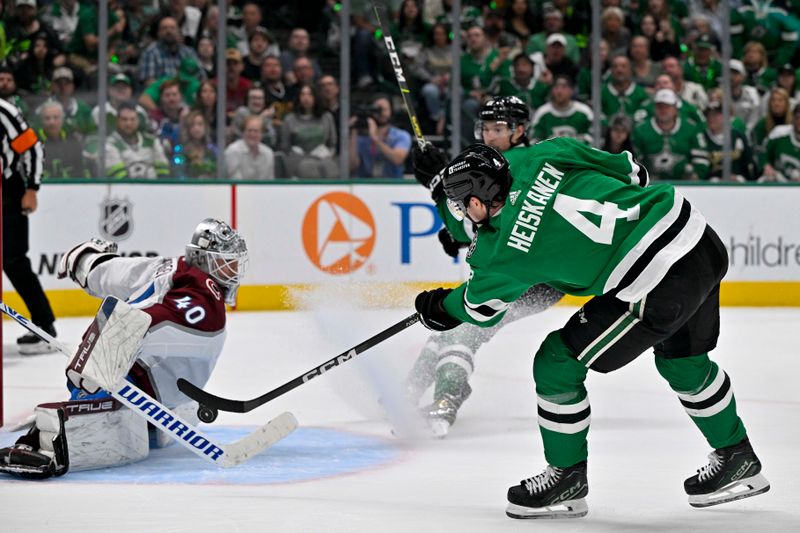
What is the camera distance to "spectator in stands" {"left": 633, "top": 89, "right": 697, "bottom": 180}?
8.53m

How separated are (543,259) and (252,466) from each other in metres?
1.27

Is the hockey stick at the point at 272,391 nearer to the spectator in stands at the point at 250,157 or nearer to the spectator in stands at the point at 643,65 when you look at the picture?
the spectator in stands at the point at 250,157

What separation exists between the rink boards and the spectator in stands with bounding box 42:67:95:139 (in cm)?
40

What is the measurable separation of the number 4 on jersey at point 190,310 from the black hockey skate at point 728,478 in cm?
149

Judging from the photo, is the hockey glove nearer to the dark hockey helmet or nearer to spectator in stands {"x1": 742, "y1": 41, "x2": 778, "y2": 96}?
the dark hockey helmet

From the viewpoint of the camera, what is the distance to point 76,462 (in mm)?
3676

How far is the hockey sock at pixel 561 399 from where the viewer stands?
3150mm

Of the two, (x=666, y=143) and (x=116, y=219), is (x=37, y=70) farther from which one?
(x=666, y=143)

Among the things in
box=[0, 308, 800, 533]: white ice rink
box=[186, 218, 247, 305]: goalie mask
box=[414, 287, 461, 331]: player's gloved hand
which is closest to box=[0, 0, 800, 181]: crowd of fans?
box=[0, 308, 800, 533]: white ice rink

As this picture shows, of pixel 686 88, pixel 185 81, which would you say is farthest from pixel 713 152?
pixel 185 81

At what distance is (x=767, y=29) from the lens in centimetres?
896

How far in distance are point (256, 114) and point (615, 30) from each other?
2419 millimetres

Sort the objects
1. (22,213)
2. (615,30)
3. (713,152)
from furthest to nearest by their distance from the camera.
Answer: (615,30), (713,152), (22,213)


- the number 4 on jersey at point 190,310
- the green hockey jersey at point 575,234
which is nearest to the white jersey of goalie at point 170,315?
the number 4 on jersey at point 190,310
